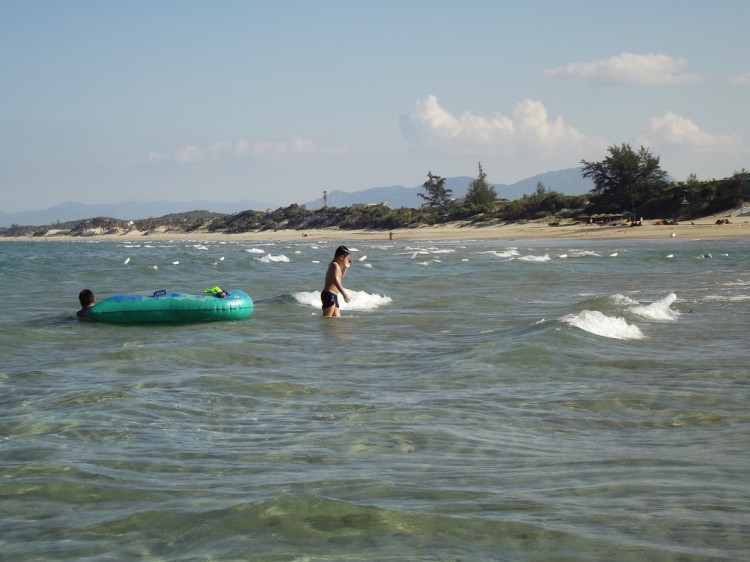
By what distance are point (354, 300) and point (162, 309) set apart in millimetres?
4718

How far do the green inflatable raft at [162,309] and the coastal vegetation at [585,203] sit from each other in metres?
53.0

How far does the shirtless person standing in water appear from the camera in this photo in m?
12.6

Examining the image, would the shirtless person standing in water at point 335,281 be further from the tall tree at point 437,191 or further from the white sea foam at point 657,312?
the tall tree at point 437,191

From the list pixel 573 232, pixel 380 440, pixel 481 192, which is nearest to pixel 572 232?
pixel 573 232

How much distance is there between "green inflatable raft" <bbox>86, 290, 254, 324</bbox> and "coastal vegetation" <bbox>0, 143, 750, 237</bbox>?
5299cm

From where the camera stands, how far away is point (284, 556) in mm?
3238

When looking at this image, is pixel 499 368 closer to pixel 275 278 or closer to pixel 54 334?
pixel 54 334

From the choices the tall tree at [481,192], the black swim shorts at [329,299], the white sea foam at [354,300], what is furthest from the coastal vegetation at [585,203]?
the black swim shorts at [329,299]

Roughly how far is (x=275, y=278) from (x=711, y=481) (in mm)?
20036

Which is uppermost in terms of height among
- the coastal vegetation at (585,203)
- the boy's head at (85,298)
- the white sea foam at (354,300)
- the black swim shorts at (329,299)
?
the coastal vegetation at (585,203)

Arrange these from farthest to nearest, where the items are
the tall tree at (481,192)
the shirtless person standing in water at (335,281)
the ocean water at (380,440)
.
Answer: the tall tree at (481,192) < the shirtless person standing in water at (335,281) < the ocean water at (380,440)

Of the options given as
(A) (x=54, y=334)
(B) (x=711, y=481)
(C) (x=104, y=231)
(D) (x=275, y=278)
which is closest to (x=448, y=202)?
(C) (x=104, y=231)

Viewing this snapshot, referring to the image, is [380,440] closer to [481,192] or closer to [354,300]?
[354,300]

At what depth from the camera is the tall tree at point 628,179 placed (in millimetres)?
66562
